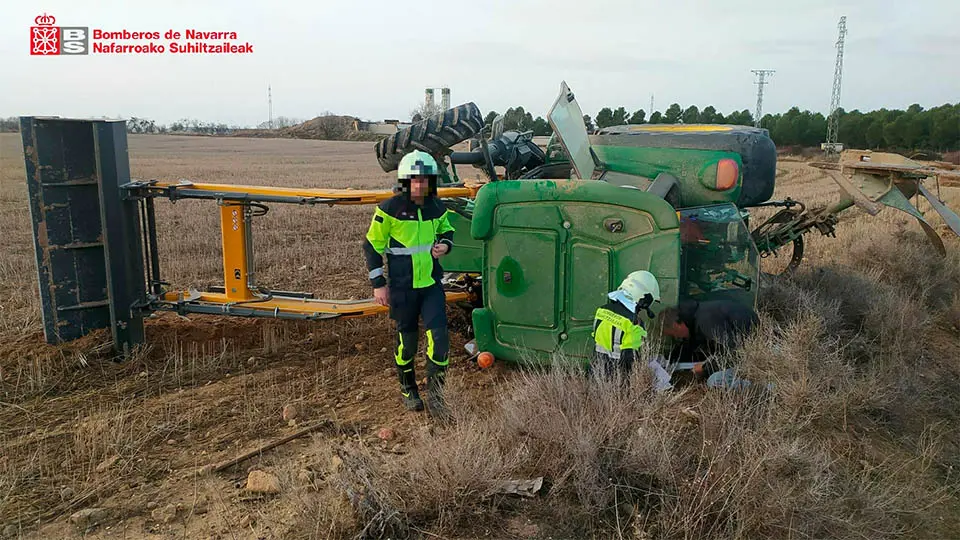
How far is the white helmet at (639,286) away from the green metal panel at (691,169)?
1.24 m

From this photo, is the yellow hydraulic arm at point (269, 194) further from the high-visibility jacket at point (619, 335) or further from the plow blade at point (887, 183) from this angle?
the plow blade at point (887, 183)

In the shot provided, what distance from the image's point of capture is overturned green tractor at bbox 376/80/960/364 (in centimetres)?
486

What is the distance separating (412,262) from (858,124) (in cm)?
4564

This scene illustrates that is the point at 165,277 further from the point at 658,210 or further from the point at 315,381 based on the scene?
the point at 658,210

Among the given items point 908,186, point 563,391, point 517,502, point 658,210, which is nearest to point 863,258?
point 908,186

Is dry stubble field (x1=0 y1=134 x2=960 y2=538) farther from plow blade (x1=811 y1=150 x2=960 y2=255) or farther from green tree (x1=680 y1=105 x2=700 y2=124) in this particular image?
green tree (x1=680 y1=105 x2=700 y2=124)

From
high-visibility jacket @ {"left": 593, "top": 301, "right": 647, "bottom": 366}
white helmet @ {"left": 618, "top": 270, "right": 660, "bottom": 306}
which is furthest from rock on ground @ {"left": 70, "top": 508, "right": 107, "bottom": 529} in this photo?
white helmet @ {"left": 618, "top": 270, "right": 660, "bottom": 306}

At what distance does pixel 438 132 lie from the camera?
6055 mm

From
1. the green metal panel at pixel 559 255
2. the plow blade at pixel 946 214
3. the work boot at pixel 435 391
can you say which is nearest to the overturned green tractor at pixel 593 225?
the green metal panel at pixel 559 255

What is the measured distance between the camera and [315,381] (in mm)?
5230

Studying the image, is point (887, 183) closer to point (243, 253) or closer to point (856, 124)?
point (243, 253)

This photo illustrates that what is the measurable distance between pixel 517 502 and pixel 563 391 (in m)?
0.78

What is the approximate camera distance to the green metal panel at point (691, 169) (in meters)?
5.53

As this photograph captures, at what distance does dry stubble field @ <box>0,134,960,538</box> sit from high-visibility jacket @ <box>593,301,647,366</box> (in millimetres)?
387
